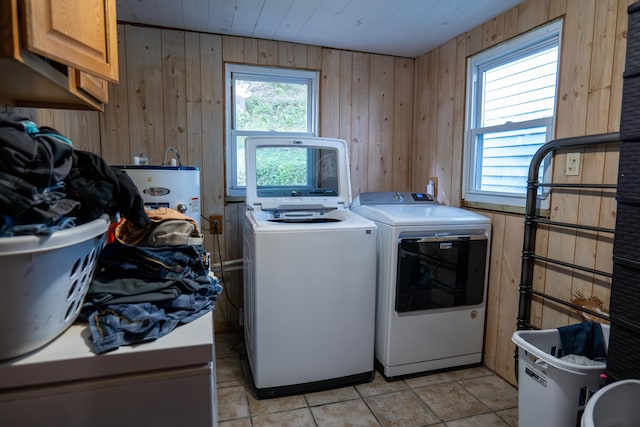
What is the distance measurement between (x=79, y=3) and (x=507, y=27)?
2.16m

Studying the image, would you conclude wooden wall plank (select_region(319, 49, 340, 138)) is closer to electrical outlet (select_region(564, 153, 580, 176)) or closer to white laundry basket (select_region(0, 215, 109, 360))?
electrical outlet (select_region(564, 153, 580, 176))

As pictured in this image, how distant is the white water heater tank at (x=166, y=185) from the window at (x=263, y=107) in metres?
0.57

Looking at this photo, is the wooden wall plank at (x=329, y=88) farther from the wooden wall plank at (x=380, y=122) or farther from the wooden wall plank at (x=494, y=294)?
the wooden wall plank at (x=494, y=294)

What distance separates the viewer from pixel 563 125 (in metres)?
1.83

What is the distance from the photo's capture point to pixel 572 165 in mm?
1774

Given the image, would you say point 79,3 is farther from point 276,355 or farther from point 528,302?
point 528,302

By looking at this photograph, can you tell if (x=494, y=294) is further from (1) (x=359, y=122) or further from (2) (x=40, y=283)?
(2) (x=40, y=283)

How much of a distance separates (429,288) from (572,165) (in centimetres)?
97

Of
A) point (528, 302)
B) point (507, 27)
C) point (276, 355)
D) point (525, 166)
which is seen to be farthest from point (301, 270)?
point (507, 27)

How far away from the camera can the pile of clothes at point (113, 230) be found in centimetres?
60

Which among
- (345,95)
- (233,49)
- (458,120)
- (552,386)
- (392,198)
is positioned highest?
(233,49)

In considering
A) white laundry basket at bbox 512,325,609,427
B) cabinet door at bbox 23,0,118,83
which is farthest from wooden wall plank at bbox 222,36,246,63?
white laundry basket at bbox 512,325,609,427

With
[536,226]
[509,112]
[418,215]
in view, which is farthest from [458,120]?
[536,226]

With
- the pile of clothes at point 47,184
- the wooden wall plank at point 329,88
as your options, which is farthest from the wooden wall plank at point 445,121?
the pile of clothes at point 47,184
